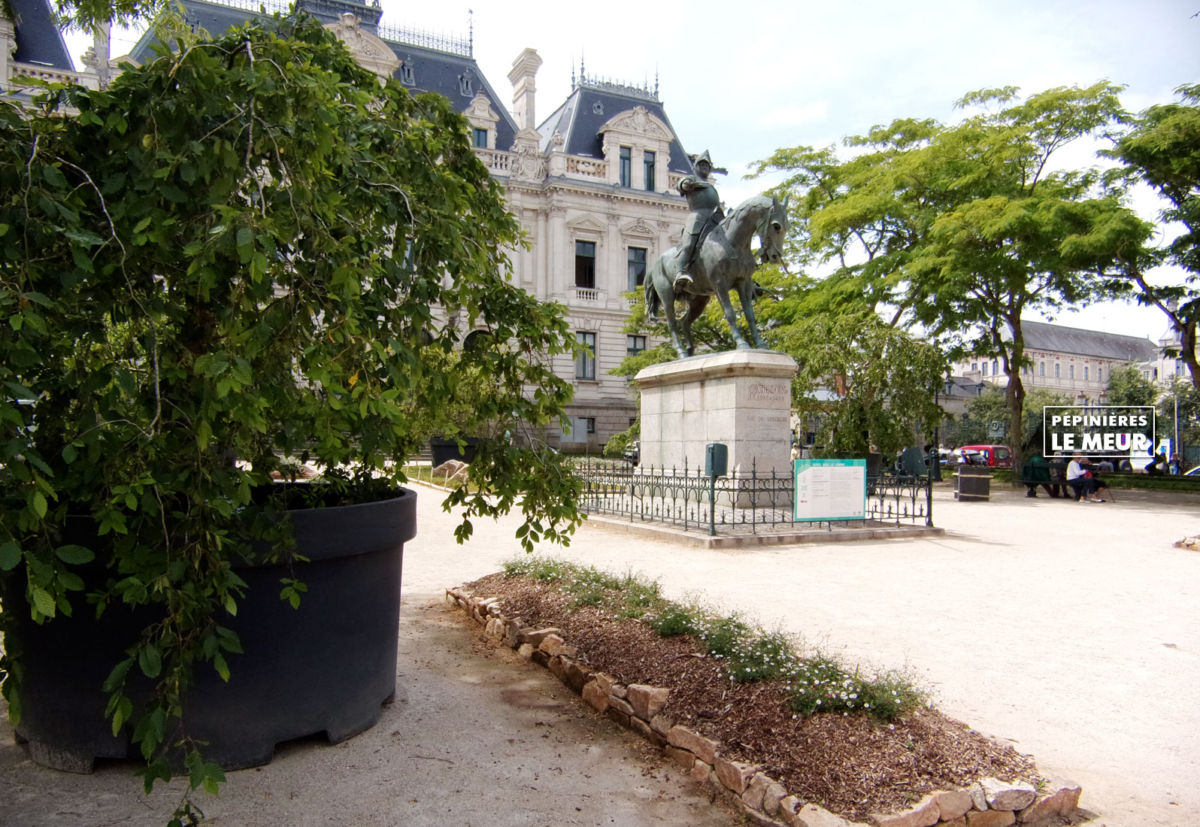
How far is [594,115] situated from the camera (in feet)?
160

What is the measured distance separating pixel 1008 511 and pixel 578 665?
1559 centimetres

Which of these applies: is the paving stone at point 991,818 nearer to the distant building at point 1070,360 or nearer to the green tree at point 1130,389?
the green tree at point 1130,389

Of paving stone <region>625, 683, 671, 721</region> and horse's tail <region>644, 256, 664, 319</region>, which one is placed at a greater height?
horse's tail <region>644, 256, 664, 319</region>

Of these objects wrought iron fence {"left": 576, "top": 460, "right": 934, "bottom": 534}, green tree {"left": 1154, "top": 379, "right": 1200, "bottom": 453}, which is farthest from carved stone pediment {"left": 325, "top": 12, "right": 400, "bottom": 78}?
green tree {"left": 1154, "top": 379, "right": 1200, "bottom": 453}

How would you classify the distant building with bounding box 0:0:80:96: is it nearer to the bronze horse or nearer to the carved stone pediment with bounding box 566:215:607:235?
the carved stone pediment with bounding box 566:215:607:235

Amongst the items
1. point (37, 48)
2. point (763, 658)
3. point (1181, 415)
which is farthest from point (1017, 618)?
point (1181, 415)

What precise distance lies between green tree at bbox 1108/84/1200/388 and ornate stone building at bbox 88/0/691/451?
25.5 metres

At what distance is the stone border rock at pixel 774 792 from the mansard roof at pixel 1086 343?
10053cm

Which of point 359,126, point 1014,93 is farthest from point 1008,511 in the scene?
point 359,126

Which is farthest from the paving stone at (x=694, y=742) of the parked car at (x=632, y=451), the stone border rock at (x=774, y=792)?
the parked car at (x=632, y=451)

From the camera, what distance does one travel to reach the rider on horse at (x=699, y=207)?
1348 centimetres

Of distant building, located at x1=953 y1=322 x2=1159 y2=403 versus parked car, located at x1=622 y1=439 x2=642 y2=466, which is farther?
distant building, located at x1=953 y1=322 x2=1159 y2=403

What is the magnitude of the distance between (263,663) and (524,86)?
50.0 metres

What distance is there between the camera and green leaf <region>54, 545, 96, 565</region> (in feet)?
6.84
